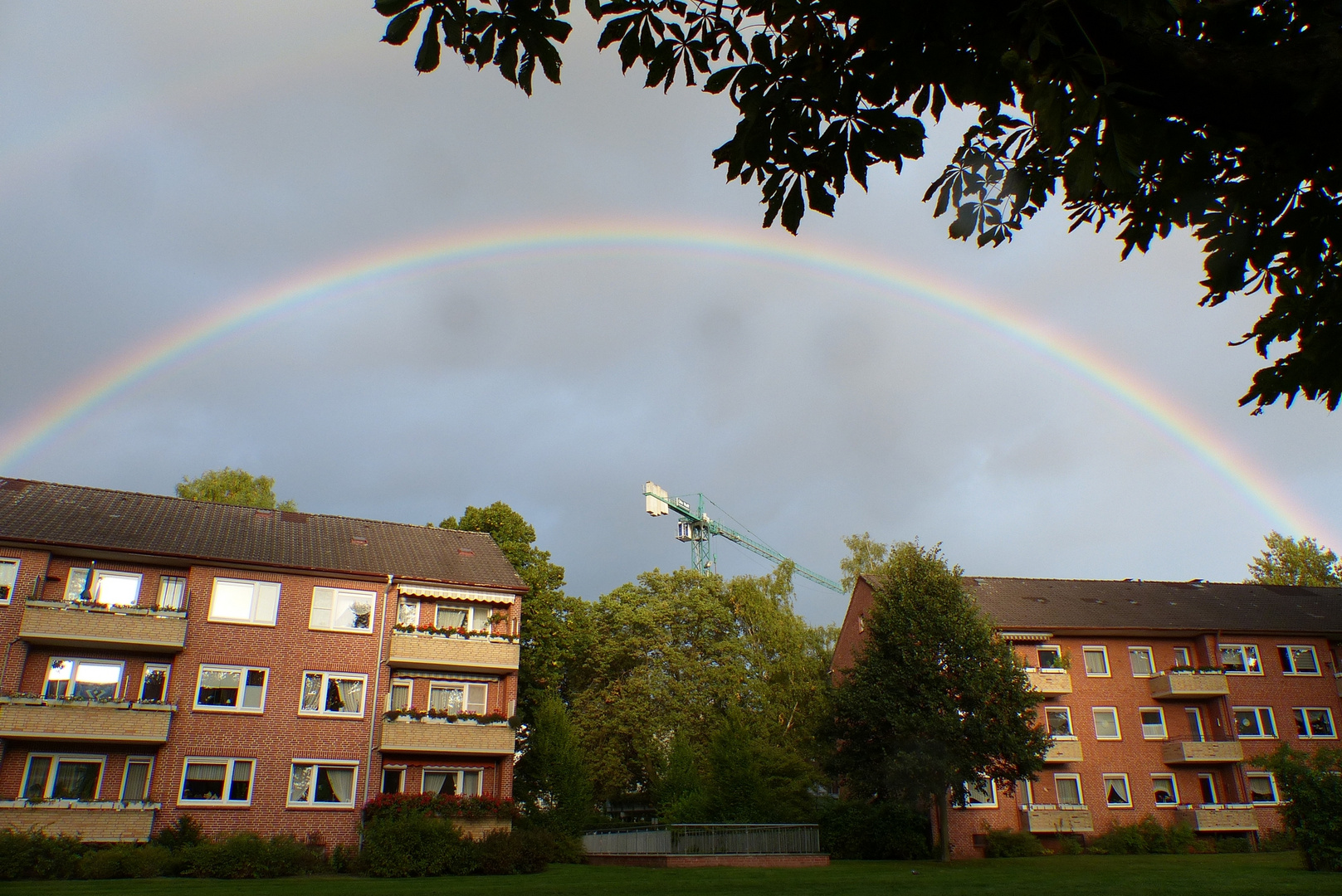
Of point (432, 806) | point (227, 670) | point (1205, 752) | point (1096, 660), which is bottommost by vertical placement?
point (432, 806)

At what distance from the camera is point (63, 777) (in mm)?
27312

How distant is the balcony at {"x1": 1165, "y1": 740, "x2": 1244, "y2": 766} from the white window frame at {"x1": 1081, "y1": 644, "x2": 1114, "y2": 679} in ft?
12.7

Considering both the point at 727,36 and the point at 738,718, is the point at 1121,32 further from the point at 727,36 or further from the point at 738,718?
the point at 738,718

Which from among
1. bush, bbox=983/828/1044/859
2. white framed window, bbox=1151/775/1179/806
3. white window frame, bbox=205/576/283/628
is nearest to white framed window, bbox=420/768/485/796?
white window frame, bbox=205/576/283/628

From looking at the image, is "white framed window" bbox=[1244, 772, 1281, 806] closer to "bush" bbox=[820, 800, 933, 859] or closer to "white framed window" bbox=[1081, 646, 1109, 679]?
"white framed window" bbox=[1081, 646, 1109, 679]

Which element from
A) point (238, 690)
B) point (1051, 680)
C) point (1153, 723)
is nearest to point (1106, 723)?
point (1153, 723)

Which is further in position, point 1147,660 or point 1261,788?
point 1147,660

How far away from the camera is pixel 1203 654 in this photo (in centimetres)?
4153

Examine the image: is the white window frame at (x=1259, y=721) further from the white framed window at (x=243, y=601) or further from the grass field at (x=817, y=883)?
the white framed window at (x=243, y=601)

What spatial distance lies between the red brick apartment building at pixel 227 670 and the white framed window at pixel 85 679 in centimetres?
6

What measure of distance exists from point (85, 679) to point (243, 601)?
5.07 m

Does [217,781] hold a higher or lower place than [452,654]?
lower

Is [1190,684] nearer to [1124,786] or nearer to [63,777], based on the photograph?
[1124,786]

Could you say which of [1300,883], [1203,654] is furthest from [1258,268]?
[1203,654]
